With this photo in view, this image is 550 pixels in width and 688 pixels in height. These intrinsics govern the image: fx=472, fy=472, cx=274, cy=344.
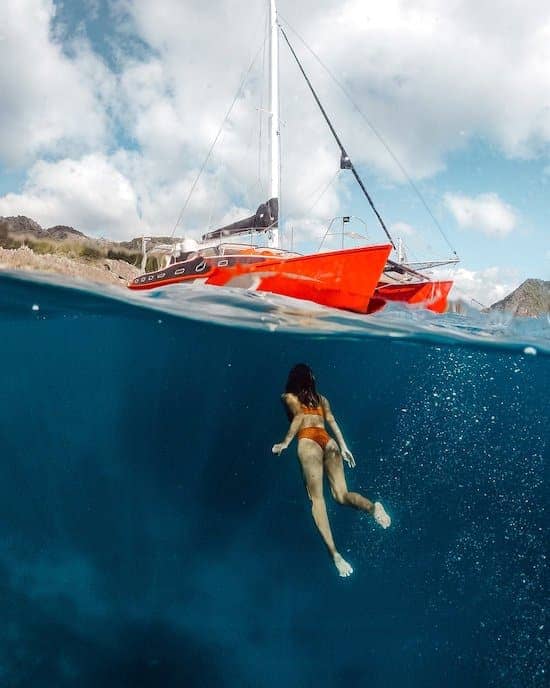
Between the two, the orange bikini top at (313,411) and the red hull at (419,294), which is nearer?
the orange bikini top at (313,411)

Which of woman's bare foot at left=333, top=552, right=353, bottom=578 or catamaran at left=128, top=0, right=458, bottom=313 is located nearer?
woman's bare foot at left=333, top=552, right=353, bottom=578

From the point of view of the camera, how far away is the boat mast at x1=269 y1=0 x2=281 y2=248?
674 inches

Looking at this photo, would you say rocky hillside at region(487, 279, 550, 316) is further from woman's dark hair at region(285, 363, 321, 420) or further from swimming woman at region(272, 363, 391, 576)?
swimming woman at region(272, 363, 391, 576)

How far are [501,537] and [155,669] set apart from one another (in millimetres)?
17075

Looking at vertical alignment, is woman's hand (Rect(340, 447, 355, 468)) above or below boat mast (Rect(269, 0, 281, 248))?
below

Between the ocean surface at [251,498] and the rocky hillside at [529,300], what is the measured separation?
13.5 inches

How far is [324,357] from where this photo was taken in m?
18.8

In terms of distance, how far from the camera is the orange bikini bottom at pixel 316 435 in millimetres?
7816

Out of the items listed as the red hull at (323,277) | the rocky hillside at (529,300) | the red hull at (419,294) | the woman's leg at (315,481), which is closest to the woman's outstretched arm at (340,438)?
the woman's leg at (315,481)

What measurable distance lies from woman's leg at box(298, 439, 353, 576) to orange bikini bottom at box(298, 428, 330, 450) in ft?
0.24

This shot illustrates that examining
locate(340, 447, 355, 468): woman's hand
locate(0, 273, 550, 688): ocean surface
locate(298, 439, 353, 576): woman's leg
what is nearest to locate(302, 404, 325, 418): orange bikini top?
locate(298, 439, 353, 576): woman's leg

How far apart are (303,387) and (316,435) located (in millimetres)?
946

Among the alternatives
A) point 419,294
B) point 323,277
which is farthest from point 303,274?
point 419,294

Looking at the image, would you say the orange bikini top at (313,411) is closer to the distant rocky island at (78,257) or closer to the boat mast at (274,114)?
the distant rocky island at (78,257)
